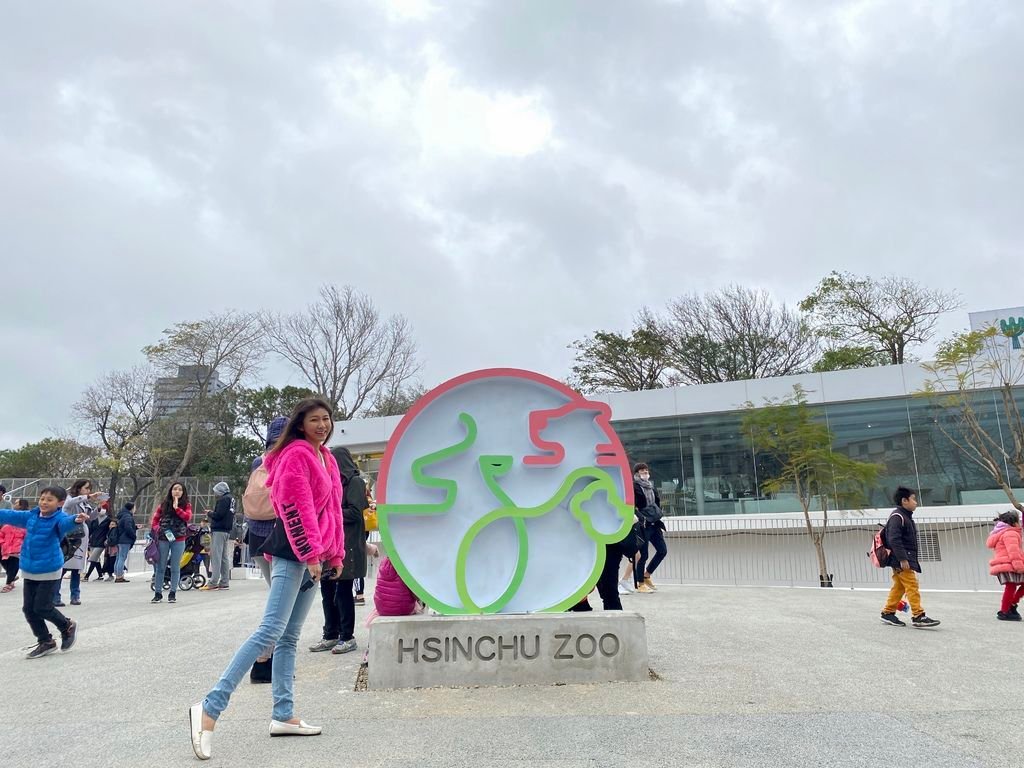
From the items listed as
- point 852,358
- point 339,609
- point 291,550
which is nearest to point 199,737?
point 291,550

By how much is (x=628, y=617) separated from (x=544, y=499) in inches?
43.9

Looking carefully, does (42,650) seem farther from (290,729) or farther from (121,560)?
(121,560)

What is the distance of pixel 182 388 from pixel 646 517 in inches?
1409

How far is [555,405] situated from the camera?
576 cm

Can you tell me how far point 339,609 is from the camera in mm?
6293

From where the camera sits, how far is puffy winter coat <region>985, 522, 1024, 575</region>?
7770 mm

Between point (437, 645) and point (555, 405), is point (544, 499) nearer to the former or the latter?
point (555, 405)

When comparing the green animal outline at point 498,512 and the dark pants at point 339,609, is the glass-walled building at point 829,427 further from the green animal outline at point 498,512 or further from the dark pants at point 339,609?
the dark pants at point 339,609

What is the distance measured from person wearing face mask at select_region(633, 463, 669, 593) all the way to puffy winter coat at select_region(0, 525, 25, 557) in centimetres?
948

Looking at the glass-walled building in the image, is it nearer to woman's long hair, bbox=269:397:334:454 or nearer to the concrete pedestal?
the concrete pedestal

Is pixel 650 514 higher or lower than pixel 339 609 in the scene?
higher

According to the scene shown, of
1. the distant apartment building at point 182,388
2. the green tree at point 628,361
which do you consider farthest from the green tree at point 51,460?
the green tree at point 628,361

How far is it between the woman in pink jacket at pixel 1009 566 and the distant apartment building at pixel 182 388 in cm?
3730

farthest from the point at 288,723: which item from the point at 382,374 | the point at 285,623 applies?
the point at 382,374
